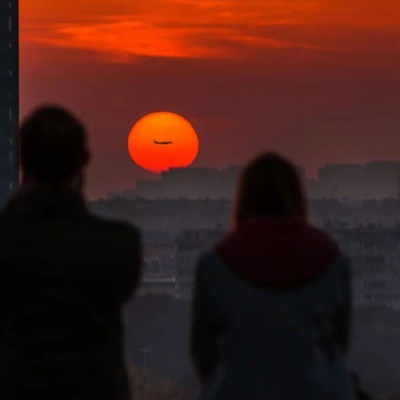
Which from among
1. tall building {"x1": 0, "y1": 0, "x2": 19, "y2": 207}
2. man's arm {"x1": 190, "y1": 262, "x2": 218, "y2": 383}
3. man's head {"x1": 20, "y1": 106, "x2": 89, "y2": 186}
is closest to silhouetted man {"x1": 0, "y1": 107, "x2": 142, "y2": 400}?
man's head {"x1": 20, "y1": 106, "x2": 89, "y2": 186}

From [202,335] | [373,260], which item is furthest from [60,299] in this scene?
[373,260]

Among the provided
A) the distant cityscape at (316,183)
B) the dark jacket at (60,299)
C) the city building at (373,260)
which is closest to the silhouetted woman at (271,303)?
the dark jacket at (60,299)

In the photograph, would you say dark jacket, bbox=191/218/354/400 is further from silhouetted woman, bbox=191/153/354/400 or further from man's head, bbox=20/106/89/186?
man's head, bbox=20/106/89/186

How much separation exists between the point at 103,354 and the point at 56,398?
13 cm

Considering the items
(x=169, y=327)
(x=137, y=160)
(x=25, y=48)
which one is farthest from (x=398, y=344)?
(x=25, y=48)

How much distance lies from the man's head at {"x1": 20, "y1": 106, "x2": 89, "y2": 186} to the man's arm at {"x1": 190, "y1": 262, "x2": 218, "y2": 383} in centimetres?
31

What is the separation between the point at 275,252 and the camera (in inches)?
90.8

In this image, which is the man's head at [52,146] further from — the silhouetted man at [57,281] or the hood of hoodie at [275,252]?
the hood of hoodie at [275,252]

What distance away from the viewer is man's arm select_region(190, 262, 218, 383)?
2295 mm

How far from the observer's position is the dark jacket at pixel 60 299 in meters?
2.33

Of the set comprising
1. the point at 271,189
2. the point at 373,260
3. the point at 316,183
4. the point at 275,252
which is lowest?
the point at 373,260

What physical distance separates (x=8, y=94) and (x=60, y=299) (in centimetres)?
338

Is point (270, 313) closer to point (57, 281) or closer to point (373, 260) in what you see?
point (57, 281)

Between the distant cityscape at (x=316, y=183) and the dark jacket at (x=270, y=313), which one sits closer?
the dark jacket at (x=270, y=313)
